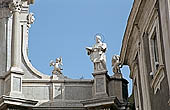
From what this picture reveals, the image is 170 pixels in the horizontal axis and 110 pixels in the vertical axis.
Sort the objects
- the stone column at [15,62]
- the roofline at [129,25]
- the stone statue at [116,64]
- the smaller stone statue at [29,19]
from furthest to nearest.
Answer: the smaller stone statue at [29,19] < the stone statue at [116,64] < the stone column at [15,62] < the roofline at [129,25]

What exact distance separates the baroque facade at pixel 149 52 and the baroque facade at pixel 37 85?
484 centimetres

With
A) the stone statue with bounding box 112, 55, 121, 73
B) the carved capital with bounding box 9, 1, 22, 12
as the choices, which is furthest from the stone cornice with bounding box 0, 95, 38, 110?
the carved capital with bounding box 9, 1, 22, 12

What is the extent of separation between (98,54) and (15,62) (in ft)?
10.7

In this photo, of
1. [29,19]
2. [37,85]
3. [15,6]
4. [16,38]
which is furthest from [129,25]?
[29,19]

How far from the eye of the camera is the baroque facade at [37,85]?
19938mm

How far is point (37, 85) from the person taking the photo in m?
21.0

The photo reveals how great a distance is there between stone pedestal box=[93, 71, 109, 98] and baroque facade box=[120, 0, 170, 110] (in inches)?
186

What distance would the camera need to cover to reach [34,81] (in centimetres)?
2098

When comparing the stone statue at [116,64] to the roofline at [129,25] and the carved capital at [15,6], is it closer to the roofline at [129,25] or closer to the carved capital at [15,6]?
the carved capital at [15,6]

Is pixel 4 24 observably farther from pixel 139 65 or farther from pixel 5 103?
pixel 139 65

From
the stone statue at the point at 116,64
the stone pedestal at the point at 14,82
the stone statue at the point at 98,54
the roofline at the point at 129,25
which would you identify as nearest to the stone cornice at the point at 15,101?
the stone pedestal at the point at 14,82

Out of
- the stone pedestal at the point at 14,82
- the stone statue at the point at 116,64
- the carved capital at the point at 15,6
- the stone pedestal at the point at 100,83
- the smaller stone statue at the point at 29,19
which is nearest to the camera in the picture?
the stone pedestal at the point at 14,82

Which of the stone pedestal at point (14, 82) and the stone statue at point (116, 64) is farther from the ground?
the stone statue at point (116, 64)

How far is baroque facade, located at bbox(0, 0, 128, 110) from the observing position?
65.4 feet
